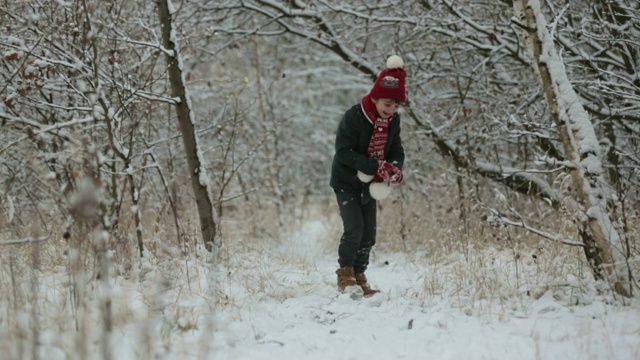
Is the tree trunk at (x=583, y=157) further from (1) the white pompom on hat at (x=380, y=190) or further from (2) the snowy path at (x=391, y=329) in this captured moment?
(1) the white pompom on hat at (x=380, y=190)

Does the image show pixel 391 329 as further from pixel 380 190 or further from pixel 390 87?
pixel 390 87

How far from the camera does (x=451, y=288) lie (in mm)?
4672

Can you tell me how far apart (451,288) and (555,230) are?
191cm

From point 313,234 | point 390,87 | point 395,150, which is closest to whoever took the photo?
point 390,87

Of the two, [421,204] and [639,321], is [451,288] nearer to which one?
[639,321]

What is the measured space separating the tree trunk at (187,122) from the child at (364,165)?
50.7 inches

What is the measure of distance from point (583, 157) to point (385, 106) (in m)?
1.55

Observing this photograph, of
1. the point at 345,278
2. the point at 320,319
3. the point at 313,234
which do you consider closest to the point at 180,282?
the point at 320,319

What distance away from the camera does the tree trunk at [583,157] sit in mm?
4004

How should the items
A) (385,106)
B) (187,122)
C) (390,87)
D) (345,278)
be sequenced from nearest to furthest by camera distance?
(390,87) < (385,106) < (345,278) < (187,122)

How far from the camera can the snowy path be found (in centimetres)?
340

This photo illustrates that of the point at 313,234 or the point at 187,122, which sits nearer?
the point at 187,122

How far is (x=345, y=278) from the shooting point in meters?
5.09

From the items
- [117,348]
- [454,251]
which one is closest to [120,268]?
[117,348]
